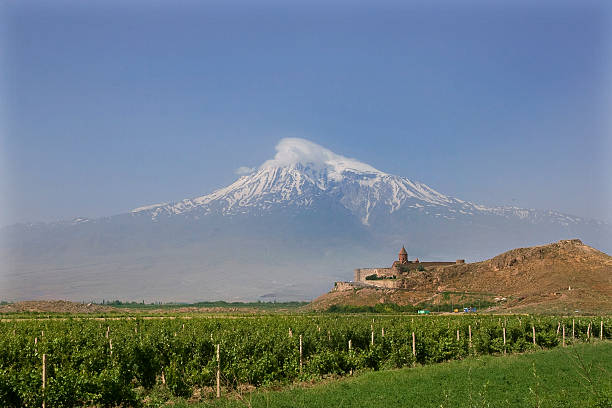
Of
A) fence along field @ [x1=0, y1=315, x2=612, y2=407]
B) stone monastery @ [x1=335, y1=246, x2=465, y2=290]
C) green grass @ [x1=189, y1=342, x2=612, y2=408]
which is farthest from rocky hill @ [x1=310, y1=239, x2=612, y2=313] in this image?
green grass @ [x1=189, y1=342, x2=612, y2=408]

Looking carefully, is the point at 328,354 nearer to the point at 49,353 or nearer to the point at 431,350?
the point at 431,350

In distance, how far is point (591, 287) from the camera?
84.8 metres

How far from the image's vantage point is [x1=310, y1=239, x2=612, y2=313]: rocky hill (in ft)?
254

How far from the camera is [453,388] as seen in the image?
17609 millimetres

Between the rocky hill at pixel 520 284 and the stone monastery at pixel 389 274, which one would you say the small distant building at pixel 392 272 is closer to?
the stone monastery at pixel 389 274

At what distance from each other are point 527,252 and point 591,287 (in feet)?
79.0

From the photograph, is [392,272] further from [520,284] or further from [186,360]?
[186,360]

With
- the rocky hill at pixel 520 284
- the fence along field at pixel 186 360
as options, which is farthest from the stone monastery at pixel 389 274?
the fence along field at pixel 186 360

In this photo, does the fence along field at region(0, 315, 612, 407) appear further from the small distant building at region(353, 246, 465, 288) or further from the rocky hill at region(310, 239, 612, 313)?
the small distant building at region(353, 246, 465, 288)

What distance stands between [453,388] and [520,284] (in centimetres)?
8889

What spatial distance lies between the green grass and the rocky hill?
52738 mm

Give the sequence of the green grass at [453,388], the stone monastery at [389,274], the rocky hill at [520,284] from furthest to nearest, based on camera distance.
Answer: the stone monastery at [389,274] → the rocky hill at [520,284] → the green grass at [453,388]

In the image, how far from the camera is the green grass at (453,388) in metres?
14.9

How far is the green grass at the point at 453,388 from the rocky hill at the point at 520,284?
52738 mm
